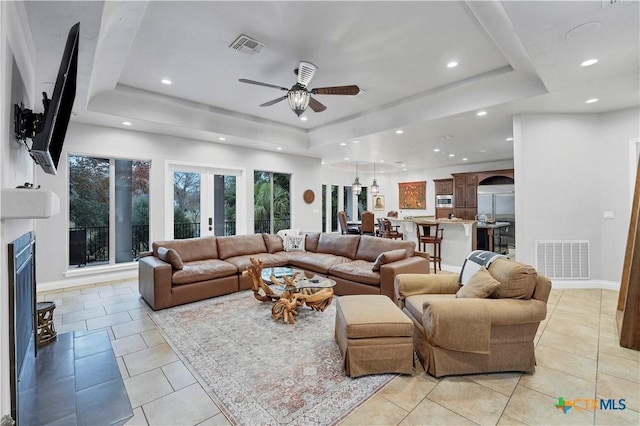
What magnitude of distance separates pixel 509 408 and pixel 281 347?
1.78 meters

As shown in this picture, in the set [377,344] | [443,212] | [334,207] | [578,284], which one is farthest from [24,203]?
[443,212]

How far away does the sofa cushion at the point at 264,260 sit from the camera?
4512 millimetres

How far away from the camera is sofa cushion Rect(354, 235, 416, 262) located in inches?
174

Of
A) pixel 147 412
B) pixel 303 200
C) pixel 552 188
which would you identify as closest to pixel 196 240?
pixel 147 412

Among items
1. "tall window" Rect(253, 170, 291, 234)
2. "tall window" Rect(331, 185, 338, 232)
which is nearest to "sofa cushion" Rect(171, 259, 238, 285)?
"tall window" Rect(253, 170, 291, 234)

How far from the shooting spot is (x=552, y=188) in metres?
4.55

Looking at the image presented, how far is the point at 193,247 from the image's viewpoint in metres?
4.62

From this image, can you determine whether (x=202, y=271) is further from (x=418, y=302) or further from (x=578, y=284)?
(x=578, y=284)

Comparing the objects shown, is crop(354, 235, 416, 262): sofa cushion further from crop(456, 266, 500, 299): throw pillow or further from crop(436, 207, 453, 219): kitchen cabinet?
crop(436, 207, 453, 219): kitchen cabinet

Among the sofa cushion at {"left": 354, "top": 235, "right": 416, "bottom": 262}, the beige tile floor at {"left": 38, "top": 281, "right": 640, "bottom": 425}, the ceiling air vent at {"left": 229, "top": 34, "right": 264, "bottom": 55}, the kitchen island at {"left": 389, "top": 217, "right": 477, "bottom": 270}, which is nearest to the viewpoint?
the beige tile floor at {"left": 38, "top": 281, "right": 640, "bottom": 425}

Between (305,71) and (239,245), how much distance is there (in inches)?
124

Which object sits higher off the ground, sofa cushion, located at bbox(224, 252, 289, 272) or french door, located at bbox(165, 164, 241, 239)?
french door, located at bbox(165, 164, 241, 239)

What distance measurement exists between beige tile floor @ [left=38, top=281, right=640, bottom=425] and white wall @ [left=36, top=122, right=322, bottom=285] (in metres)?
2.26

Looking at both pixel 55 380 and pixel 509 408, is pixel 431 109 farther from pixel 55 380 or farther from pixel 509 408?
pixel 55 380
